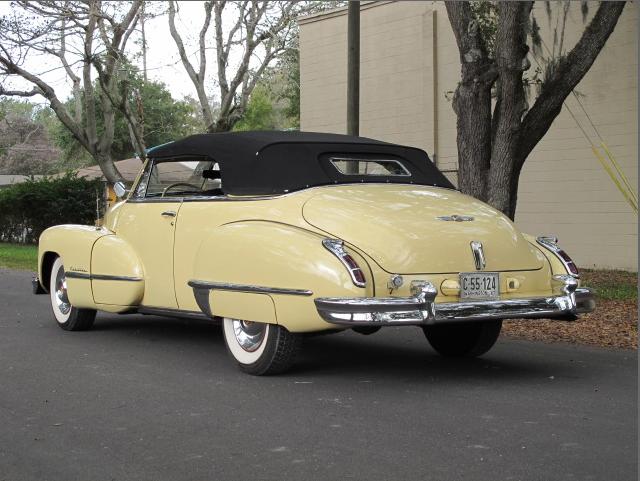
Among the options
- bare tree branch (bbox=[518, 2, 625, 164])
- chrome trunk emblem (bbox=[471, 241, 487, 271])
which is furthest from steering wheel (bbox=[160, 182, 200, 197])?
bare tree branch (bbox=[518, 2, 625, 164])

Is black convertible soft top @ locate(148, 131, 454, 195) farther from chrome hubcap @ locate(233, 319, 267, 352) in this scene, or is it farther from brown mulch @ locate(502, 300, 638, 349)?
brown mulch @ locate(502, 300, 638, 349)

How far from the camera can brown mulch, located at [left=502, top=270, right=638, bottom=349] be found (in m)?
8.37

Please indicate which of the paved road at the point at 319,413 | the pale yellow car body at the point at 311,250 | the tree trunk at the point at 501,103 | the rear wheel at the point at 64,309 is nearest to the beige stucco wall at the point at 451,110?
the tree trunk at the point at 501,103

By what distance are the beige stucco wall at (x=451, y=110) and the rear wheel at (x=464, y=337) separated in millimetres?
9310

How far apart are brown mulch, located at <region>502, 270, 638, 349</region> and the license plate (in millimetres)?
2405

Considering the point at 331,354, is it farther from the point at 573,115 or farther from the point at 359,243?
the point at 573,115

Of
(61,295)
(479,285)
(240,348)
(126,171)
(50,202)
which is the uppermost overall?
(126,171)

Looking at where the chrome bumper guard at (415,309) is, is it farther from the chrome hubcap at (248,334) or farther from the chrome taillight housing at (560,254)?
the chrome hubcap at (248,334)

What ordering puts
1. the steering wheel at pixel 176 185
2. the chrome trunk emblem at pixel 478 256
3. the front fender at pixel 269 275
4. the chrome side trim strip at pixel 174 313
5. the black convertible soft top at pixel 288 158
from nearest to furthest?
the front fender at pixel 269 275, the chrome trunk emblem at pixel 478 256, the black convertible soft top at pixel 288 158, the chrome side trim strip at pixel 174 313, the steering wheel at pixel 176 185

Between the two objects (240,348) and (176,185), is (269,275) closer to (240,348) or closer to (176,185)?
(240,348)

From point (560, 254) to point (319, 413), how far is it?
2.44 meters

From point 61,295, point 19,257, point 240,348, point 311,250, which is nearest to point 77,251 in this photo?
point 61,295

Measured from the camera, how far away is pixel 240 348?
6.63 m

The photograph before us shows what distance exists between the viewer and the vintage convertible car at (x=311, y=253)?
19.5ft
